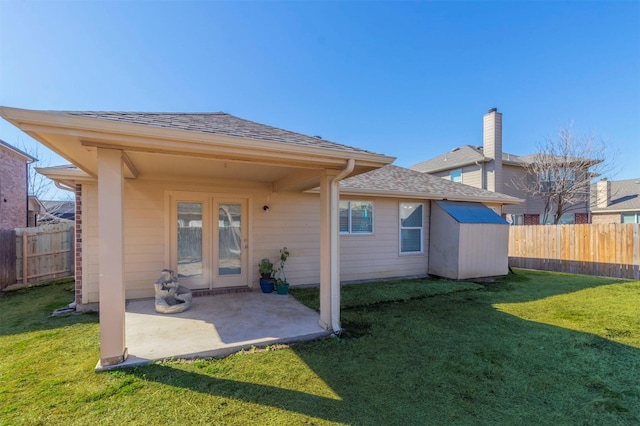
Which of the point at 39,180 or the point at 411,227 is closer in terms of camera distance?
the point at 411,227

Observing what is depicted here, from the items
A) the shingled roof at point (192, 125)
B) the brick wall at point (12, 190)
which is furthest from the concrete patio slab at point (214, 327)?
the brick wall at point (12, 190)

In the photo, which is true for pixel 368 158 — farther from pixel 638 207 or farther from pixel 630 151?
pixel 638 207

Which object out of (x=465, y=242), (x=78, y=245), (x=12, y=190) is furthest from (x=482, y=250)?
(x=12, y=190)

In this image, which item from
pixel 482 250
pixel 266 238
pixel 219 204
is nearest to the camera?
pixel 219 204

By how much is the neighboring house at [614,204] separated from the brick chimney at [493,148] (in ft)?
26.0

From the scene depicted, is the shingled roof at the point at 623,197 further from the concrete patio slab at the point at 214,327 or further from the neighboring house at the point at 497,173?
the concrete patio slab at the point at 214,327

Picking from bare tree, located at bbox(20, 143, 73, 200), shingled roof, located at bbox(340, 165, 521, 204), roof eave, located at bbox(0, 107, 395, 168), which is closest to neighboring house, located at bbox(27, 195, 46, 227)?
bare tree, located at bbox(20, 143, 73, 200)

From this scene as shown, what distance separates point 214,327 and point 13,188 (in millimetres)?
14958

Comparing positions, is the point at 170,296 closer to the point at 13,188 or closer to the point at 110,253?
the point at 110,253

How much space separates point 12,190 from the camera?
1263 cm

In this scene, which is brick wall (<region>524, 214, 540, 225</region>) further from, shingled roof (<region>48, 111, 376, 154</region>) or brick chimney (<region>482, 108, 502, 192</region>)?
shingled roof (<region>48, 111, 376, 154</region>)

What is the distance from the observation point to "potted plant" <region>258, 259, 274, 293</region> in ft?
21.3

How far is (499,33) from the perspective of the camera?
30.7 ft

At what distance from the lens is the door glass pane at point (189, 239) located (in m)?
6.20
